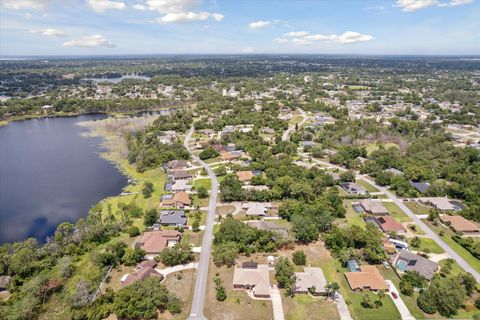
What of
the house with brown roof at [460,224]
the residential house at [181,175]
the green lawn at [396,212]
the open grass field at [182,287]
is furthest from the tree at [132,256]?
the house with brown roof at [460,224]

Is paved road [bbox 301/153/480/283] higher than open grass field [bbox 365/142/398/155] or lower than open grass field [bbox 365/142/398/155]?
lower

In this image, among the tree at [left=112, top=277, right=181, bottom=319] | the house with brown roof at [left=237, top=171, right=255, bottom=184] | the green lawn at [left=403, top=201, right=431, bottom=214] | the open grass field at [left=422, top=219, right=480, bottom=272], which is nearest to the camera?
the tree at [left=112, top=277, right=181, bottom=319]

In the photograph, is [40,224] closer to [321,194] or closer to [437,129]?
[321,194]

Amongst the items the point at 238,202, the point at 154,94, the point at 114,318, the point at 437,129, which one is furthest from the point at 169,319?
the point at 154,94

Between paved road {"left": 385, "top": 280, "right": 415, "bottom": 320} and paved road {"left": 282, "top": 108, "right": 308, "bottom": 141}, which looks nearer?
paved road {"left": 385, "top": 280, "right": 415, "bottom": 320}

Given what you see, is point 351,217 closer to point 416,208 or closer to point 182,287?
point 416,208

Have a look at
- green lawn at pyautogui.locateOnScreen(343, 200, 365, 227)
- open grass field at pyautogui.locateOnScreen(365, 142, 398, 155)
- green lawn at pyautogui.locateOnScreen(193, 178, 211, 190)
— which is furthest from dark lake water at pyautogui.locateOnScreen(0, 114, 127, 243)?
open grass field at pyautogui.locateOnScreen(365, 142, 398, 155)

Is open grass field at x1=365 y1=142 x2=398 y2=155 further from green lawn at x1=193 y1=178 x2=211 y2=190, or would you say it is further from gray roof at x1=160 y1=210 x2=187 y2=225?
gray roof at x1=160 y1=210 x2=187 y2=225

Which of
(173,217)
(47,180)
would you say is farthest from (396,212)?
(47,180)
